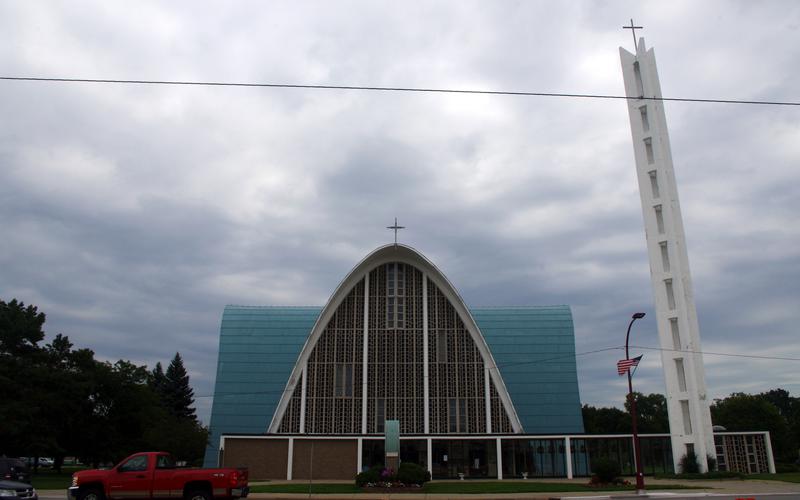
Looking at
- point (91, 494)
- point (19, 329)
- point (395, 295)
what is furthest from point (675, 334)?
point (19, 329)

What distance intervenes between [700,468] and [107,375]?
3797 centimetres

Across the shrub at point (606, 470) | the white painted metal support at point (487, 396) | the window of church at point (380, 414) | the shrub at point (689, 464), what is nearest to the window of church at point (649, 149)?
the white painted metal support at point (487, 396)

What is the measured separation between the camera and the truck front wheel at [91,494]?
16625mm

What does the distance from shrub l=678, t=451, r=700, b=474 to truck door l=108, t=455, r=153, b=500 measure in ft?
86.1

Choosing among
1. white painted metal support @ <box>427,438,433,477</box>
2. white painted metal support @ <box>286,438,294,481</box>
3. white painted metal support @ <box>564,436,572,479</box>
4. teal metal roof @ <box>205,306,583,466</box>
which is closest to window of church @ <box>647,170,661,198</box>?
teal metal roof @ <box>205,306,583,466</box>

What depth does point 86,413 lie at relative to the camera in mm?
43750

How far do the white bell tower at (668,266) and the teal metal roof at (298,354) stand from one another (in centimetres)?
964

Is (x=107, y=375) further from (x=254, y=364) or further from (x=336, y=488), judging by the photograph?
(x=336, y=488)

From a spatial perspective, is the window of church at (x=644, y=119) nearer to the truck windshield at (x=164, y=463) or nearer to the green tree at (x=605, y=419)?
the truck windshield at (x=164, y=463)

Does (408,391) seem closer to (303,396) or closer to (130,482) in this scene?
(303,396)

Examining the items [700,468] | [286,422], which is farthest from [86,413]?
[700,468]

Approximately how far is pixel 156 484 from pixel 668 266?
28.4 meters

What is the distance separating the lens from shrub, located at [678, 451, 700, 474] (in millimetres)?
31156

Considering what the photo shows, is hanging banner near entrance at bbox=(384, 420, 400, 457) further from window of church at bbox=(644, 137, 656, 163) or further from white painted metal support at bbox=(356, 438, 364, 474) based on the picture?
window of church at bbox=(644, 137, 656, 163)
